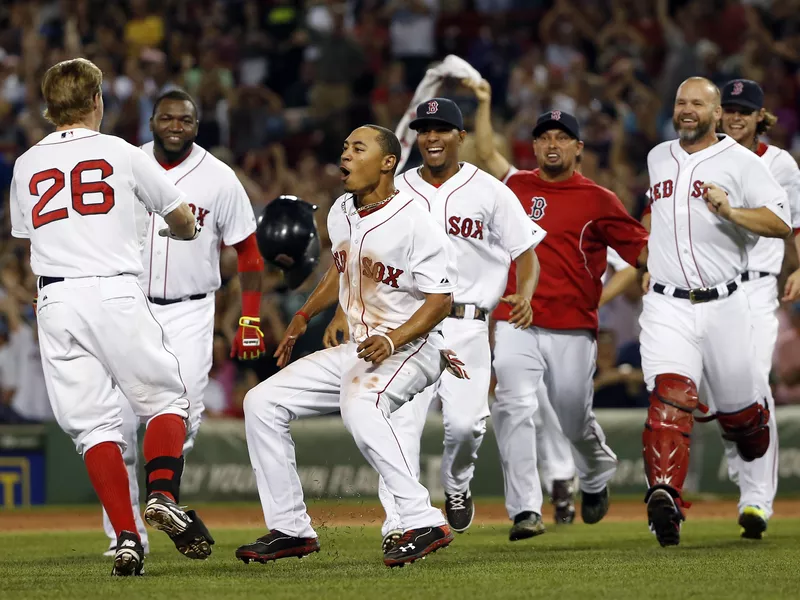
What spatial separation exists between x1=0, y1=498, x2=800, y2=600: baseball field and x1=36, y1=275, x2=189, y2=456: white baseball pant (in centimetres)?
74

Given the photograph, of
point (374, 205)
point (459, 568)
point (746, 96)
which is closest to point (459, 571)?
point (459, 568)

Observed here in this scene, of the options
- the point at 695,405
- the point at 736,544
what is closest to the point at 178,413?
the point at 695,405

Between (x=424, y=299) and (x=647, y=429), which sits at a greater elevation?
(x=424, y=299)

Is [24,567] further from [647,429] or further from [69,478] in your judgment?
[69,478]

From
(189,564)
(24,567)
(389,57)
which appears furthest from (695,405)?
(389,57)

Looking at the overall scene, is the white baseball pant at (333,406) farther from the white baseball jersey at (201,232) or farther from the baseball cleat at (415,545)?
the white baseball jersey at (201,232)

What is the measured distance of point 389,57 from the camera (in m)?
18.2

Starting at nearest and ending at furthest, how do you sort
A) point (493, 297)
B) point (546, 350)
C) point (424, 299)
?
point (424, 299) < point (493, 297) < point (546, 350)

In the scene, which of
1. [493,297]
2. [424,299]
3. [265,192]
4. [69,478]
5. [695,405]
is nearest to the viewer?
[424,299]

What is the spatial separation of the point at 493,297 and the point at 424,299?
162 centimetres

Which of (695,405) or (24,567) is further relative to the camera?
(695,405)

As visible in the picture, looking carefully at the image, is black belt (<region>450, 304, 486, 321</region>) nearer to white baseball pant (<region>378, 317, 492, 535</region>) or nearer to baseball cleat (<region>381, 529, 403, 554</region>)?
white baseball pant (<region>378, 317, 492, 535</region>)

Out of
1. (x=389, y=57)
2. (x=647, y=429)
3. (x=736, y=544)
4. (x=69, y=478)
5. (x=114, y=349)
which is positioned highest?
(x=389, y=57)

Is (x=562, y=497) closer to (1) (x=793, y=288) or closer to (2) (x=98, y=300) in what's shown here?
(1) (x=793, y=288)
